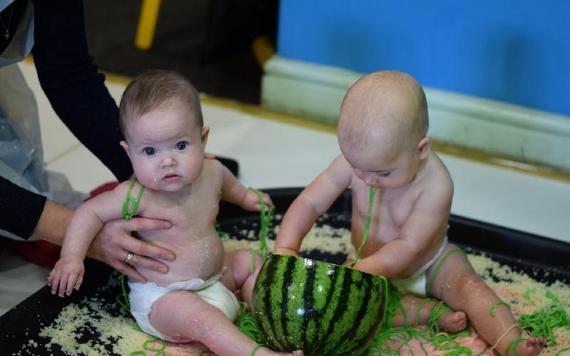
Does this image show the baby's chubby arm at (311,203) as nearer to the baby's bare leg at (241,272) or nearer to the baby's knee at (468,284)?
the baby's bare leg at (241,272)

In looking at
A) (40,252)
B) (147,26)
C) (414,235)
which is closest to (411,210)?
(414,235)

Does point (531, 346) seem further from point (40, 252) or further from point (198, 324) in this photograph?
point (40, 252)

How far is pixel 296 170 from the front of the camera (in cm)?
163

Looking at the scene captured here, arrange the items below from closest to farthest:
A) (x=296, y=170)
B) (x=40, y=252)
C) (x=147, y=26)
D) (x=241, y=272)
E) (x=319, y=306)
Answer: (x=319, y=306) → (x=241, y=272) → (x=40, y=252) → (x=296, y=170) → (x=147, y=26)

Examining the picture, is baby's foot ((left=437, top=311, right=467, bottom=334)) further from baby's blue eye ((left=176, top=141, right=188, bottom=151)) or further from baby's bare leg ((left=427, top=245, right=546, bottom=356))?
baby's blue eye ((left=176, top=141, right=188, bottom=151))

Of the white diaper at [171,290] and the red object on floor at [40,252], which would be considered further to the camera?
the red object on floor at [40,252]

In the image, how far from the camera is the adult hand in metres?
1.01

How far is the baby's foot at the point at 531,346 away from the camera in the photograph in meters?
0.98

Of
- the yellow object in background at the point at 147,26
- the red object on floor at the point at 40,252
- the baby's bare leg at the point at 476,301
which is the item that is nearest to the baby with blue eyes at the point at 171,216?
the red object on floor at the point at 40,252

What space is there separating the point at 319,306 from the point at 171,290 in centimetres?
22

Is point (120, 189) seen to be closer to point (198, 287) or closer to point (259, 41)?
point (198, 287)

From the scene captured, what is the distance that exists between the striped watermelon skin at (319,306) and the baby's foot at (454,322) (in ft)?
0.52

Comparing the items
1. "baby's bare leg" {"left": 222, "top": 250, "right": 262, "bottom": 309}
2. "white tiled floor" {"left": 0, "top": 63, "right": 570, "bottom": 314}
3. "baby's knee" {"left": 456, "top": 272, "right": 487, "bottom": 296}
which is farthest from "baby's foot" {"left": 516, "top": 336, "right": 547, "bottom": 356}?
"white tiled floor" {"left": 0, "top": 63, "right": 570, "bottom": 314}

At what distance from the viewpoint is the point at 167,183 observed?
3.22 ft
